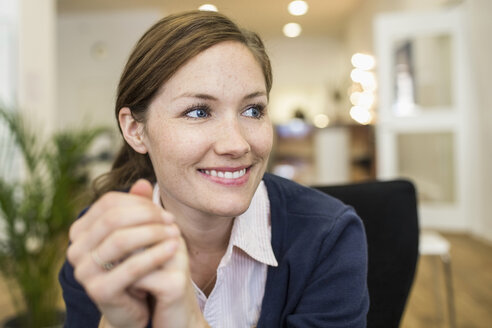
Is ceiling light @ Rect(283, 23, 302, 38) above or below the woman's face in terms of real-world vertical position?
→ above

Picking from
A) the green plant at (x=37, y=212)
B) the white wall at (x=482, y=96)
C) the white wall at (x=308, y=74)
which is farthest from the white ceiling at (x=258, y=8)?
the green plant at (x=37, y=212)

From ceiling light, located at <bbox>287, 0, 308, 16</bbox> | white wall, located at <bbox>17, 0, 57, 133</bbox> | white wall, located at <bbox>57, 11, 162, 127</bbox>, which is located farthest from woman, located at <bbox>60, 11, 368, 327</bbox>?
white wall, located at <bbox>57, 11, 162, 127</bbox>

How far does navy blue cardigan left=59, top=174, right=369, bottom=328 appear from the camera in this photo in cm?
79

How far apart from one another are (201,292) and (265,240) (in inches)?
6.3

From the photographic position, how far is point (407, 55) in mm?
3746

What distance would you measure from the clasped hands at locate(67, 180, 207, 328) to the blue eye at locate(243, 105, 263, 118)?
13.8 inches

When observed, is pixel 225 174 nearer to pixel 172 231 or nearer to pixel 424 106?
pixel 172 231

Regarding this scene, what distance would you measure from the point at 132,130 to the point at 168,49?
21 centimetres

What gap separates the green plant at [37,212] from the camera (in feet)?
5.70

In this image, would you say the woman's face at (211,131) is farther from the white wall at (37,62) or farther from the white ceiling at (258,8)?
the white ceiling at (258,8)

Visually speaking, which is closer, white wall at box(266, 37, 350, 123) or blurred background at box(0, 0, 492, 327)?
blurred background at box(0, 0, 492, 327)

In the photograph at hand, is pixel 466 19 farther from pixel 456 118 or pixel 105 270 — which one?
pixel 105 270

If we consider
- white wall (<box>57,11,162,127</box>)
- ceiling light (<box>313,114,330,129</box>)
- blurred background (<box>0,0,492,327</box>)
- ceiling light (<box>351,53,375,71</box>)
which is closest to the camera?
blurred background (<box>0,0,492,327</box>)

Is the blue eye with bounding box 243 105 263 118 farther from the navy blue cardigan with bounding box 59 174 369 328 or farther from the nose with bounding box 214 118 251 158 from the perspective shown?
the navy blue cardigan with bounding box 59 174 369 328
